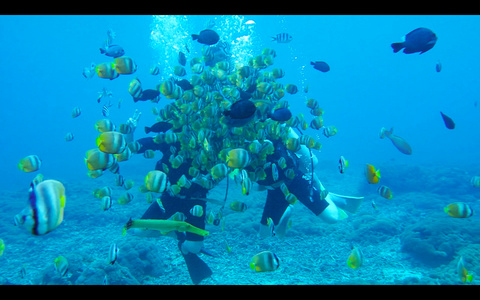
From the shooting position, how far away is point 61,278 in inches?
243

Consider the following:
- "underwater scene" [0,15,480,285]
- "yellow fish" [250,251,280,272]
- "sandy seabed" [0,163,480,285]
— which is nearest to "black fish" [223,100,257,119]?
"underwater scene" [0,15,480,285]

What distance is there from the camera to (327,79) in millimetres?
155000

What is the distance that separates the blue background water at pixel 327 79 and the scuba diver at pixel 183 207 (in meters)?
29.7

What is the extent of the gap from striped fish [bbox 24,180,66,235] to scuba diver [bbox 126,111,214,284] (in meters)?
3.84

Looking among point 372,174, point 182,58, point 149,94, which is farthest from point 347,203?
point 182,58

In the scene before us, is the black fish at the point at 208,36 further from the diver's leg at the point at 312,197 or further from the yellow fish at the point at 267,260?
the yellow fish at the point at 267,260

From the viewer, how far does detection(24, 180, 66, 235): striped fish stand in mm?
1986

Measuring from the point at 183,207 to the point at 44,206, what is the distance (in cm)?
447

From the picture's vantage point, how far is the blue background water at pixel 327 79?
58.3 meters

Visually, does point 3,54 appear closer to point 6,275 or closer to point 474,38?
point 6,275
